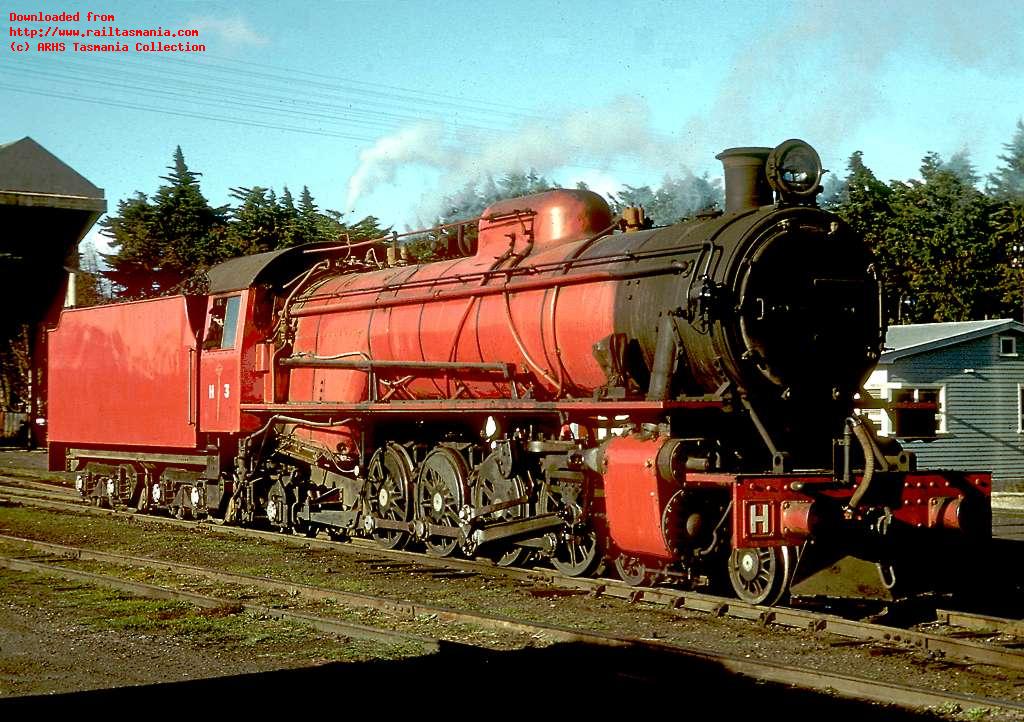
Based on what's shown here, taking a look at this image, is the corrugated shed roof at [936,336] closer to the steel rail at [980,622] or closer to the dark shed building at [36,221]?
the steel rail at [980,622]

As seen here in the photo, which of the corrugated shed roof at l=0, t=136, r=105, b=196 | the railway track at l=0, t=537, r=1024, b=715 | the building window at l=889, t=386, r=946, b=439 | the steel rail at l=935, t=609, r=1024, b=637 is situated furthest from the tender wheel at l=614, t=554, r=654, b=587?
the corrugated shed roof at l=0, t=136, r=105, b=196

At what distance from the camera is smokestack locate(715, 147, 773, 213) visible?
10.7 m

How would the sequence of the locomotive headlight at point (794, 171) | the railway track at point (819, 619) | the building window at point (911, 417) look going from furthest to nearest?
the building window at point (911, 417)
the locomotive headlight at point (794, 171)
the railway track at point (819, 619)

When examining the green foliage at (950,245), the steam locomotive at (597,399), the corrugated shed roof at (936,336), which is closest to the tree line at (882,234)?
the green foliage at (950,245)

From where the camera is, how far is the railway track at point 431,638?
6734 mm

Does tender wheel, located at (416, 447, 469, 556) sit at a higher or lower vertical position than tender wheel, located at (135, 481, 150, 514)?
higher

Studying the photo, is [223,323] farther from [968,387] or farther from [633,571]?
[968,387]

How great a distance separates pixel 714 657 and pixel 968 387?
71.8 ft

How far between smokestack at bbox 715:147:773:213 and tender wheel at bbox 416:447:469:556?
4269 millimetres

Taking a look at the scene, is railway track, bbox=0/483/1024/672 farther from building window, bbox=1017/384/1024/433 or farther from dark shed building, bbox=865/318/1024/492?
building window, bbox=1017/384/1024/433

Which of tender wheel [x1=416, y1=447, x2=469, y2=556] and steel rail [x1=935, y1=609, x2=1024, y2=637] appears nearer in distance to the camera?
steel rail [x1=935, y1=609, x2=1024, y2=637]

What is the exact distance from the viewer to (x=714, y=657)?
759 cm

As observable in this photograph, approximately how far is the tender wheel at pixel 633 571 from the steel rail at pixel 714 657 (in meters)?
2.04

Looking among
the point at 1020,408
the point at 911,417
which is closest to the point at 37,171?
the point at 911,417
